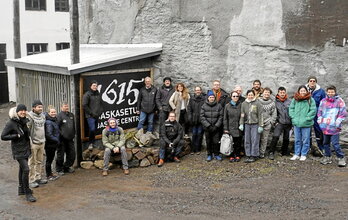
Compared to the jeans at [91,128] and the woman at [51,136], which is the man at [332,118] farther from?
the woman at [51,136]

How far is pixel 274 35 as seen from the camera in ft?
30.0

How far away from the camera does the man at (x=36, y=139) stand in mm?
7770

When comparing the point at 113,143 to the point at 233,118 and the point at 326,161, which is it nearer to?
the point at 233,118

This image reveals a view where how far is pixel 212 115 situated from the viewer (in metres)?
8.98

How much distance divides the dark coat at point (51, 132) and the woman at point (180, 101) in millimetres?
2787

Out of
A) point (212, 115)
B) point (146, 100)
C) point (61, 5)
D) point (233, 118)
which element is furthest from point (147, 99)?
point (61, 5)

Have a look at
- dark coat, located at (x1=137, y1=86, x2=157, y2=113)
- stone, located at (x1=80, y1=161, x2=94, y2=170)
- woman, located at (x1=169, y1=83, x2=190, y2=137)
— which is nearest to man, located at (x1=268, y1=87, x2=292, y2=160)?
woman, located at (x1=169, y1=83, x2=190, y2=137)

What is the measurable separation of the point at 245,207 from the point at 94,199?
268cm

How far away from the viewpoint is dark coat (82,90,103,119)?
29.6ft

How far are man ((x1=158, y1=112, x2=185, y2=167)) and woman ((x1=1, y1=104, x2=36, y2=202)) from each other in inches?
117

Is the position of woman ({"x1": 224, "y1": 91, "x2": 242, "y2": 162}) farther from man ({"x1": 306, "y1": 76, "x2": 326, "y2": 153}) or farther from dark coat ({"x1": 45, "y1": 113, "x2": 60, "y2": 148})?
dark coat ({"x1": 45, "y1": 113, "x2": 60, "y2": 148})

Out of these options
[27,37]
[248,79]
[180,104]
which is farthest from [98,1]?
[27,37]

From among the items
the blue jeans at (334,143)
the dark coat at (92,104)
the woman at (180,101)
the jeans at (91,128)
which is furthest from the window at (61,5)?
the blue jeans at (334,143)

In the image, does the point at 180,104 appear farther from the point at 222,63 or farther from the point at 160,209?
the point at 160,209
